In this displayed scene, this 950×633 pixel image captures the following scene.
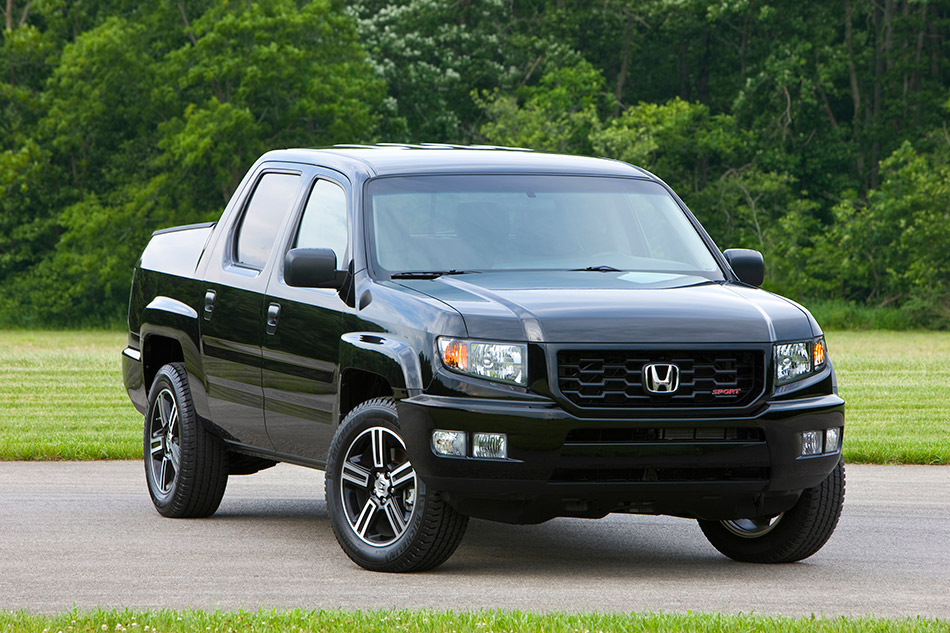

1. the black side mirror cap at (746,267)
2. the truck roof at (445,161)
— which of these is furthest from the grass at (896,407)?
the truck roof at (445,161)

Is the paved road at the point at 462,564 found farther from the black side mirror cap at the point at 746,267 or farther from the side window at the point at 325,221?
the side window at the point at 325,221

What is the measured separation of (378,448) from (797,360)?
78.1 inches

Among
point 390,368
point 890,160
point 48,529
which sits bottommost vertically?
point 890,160

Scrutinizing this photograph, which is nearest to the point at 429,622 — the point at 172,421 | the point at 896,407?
the point at 172,421

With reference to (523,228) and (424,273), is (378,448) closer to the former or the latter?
(424,273)

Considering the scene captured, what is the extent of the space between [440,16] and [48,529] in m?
52.3

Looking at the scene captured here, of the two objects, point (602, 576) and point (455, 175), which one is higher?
point (455, 175)

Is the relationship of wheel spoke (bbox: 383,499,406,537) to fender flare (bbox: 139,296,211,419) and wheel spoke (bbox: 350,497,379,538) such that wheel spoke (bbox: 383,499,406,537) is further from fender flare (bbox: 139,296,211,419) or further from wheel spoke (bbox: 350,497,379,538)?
fender flare (bbox: 139,296,211,419)

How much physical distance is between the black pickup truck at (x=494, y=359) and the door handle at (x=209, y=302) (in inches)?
0.7

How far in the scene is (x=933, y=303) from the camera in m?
51.0

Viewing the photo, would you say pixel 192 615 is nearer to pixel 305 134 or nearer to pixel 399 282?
pixel 399 282

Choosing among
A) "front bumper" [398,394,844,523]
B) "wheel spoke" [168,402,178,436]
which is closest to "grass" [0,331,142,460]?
"wheel spoke" [168,402,178,436]

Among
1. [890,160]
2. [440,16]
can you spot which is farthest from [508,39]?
[890,160]

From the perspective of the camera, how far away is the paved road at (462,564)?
7180 millimetres
